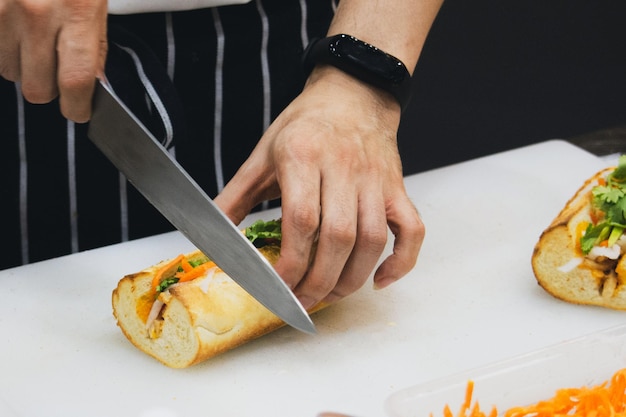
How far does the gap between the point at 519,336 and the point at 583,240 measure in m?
0.27

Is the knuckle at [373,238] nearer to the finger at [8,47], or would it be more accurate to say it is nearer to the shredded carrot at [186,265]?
the shredded carrot at [186,265]

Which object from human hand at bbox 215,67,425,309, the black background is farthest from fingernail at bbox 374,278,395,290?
the black background

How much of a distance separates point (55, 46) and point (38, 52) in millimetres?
29

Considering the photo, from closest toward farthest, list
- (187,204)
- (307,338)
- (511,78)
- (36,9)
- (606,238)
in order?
(36,9) → (187,204) → (307,338) → (606,238) → (511,78)

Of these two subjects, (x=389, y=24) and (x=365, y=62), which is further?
(x=389, y=24)

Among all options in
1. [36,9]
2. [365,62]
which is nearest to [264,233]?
[365,62]

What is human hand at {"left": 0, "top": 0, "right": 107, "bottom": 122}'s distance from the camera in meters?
1.42

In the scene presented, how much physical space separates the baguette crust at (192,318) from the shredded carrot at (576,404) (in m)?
0.46

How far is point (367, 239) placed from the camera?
5.66ft

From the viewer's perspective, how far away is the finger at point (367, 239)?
173 cm

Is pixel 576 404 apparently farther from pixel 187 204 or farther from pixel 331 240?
pixel 187 204

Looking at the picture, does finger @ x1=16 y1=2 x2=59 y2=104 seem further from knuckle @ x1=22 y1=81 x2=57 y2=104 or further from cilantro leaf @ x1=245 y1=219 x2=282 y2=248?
cilantro leaf @ x1=245 y1=219 x2=282 y2=248

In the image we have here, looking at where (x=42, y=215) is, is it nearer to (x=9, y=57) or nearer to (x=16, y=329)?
(x=16, y=329)

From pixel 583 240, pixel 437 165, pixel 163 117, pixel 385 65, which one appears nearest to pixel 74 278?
pixel 163 117
